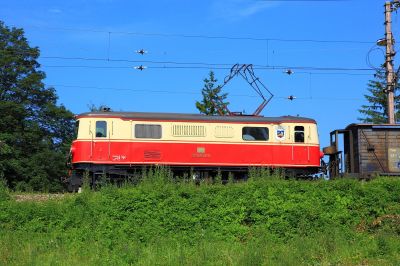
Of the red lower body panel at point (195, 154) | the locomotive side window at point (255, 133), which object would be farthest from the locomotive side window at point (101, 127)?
the locomotive side window at point (255, 133)

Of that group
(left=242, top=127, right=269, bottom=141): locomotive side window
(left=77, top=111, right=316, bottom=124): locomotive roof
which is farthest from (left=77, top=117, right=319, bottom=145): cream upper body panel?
(left=77, top=111, right=316, bottom=124): locomotive roof

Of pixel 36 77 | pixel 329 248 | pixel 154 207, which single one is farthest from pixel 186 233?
pixel 36 77

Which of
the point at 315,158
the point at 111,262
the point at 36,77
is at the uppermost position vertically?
the point at 36,77

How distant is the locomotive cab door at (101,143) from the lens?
72.5ft

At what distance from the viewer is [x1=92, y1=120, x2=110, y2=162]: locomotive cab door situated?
22097 mm

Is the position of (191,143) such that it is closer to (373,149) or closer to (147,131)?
(147,131)

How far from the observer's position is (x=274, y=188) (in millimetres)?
13883

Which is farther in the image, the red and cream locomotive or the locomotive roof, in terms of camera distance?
the locomotive roof

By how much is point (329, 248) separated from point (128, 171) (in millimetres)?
12949

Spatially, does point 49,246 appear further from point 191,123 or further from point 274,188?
point 191,123

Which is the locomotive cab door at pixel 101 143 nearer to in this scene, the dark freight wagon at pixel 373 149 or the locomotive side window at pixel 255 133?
the locomotive side window at pixel 255 133

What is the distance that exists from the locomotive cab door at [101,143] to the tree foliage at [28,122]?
20.8m

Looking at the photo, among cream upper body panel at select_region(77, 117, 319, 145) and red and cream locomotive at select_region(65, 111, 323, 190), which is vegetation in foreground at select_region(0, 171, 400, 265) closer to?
red and cream locomotive at select_region(65, 111, 323, 190)

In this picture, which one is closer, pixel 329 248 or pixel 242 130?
pixel 329 248
